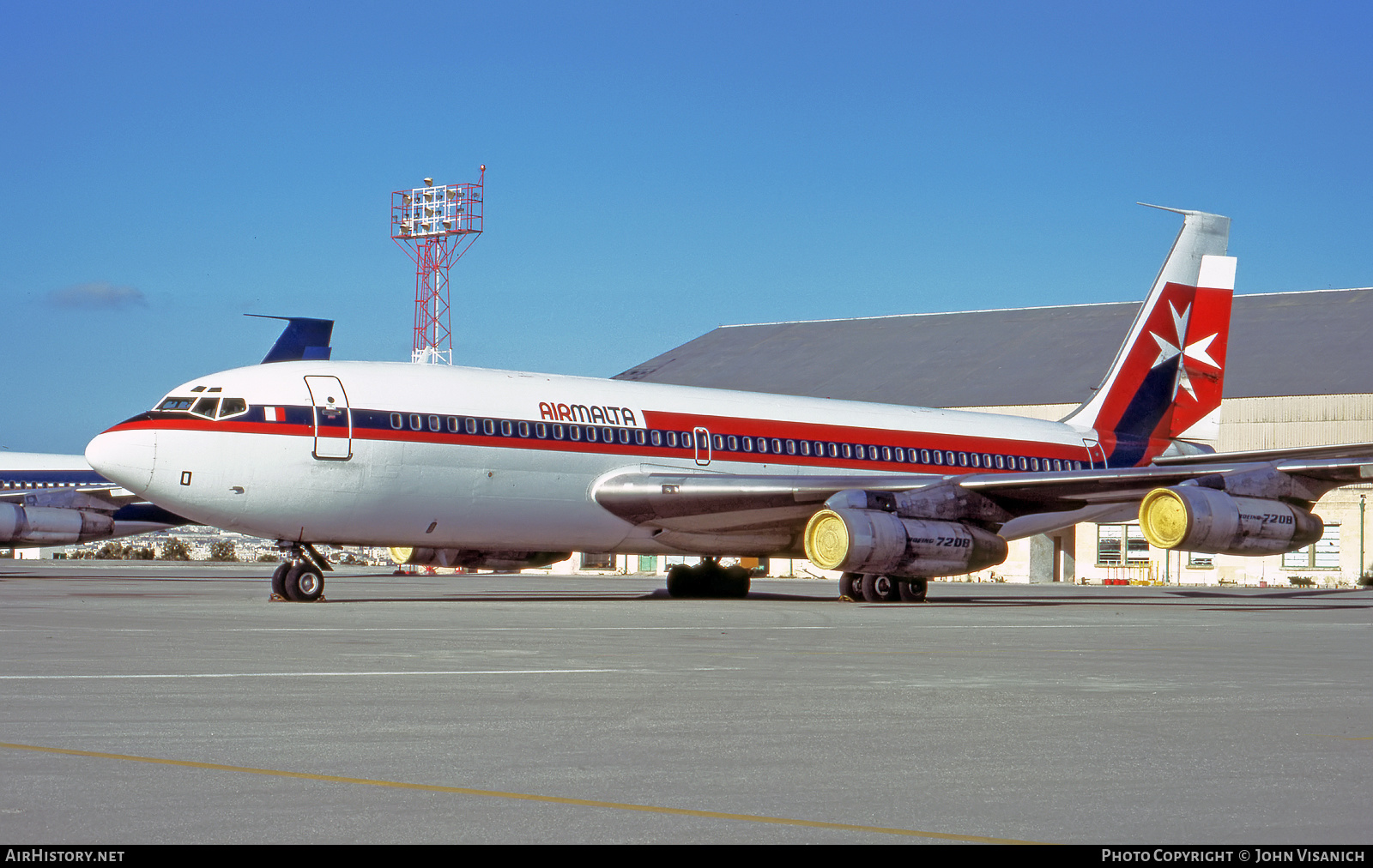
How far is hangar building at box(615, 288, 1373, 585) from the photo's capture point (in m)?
49.4

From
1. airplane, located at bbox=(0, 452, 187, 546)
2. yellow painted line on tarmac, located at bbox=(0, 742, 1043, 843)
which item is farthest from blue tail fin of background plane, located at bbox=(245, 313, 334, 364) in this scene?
yellow painted line on tarmac, located at bbox=(0, 742, 1043, 843)

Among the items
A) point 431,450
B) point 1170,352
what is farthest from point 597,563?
point 431,450

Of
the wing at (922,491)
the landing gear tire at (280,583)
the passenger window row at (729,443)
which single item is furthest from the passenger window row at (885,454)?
the landing gear tire at (280,583)

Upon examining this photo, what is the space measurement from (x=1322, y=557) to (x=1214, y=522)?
2701 cm

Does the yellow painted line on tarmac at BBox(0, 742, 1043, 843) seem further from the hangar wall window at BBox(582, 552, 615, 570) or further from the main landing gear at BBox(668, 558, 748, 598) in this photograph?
the hangar wall window at BBox(582, 552, 615, 570)

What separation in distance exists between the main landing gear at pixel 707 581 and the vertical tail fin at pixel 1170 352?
865 centimetres

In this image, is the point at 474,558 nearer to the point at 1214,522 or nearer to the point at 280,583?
the point at 280,583

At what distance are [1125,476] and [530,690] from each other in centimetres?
1743

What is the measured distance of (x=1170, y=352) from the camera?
34344 millimetres

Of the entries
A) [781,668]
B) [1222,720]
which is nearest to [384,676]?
[781,668]

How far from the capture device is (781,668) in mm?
12969

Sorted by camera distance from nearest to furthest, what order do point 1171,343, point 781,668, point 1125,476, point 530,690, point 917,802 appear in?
point 917,802
point 530,690
point 781,668
point 1125,476
point 1171,343

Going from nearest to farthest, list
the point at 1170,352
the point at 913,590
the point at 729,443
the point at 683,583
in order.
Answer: the point at 913,590
the point at 729,443
the point at 683,583
the point at 1170,352
